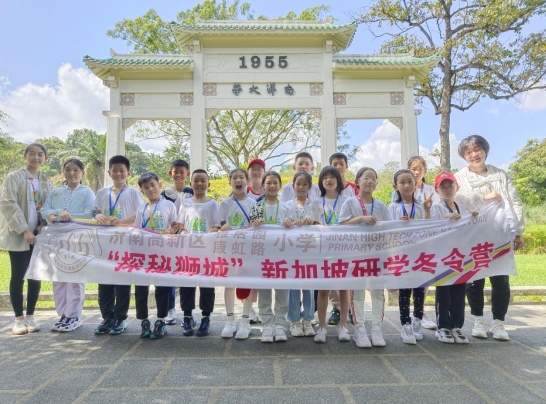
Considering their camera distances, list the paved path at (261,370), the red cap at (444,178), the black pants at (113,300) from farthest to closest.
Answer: the black pants at (113,300)
the red cap at (444,178)
the paved path at (261,370)

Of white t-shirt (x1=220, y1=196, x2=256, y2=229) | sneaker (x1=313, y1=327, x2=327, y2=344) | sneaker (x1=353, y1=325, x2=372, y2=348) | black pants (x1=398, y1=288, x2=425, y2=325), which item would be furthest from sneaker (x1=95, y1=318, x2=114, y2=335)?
black pants (x1=398, y1=288, x2=425, y2=325)

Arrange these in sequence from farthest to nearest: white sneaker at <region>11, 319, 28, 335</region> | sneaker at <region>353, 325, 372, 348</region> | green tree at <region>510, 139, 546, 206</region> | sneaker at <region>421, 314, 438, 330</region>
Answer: green tree at <region>510, 139, 546, 206</region> < sneaker at <region>421, 314, 438, 330</region> < white sneaker at <region>11, 319, 28, 335</region> < sneaker at <region>353, 325, 372, 348</region>

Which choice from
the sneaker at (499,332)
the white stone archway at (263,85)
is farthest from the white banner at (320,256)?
the white stone archway at (263,85)

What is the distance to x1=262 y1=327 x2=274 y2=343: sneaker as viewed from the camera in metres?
3.63

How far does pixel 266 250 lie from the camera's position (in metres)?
3.65

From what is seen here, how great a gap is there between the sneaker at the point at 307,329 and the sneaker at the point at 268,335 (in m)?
0.37

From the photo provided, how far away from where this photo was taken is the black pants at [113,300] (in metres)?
3.94

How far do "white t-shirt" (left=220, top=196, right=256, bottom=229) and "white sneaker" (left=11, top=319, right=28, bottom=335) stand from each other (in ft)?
7.73

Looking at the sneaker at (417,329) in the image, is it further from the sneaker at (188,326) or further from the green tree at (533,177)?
the green tree at (533,177)

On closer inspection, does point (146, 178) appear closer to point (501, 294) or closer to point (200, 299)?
point (200, 299)

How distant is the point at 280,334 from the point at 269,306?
27cm

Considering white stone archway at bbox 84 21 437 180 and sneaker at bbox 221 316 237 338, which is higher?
white stone archway at bbox 84 21 437 180

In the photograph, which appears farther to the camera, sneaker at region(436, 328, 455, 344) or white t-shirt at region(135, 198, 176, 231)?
white t-shirt at region(135, 198, 176, 231)

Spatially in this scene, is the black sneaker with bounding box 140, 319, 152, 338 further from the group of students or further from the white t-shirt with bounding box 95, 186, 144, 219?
the white t-shirt with bounding box 95, 186, 144, 219
